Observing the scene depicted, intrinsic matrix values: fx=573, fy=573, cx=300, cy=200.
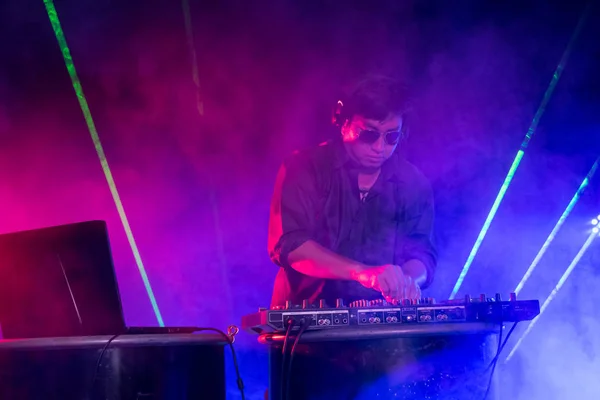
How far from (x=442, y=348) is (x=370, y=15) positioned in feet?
9.46

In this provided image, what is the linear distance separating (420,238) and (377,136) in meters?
0.56

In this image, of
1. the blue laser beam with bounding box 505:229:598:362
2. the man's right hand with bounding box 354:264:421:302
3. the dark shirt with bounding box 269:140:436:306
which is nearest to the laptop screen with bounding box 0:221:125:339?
the man's right hand with bounding box 354:264:421:302

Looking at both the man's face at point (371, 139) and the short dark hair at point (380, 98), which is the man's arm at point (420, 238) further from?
the short dark hair at point (380, 98)

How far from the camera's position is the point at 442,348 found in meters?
1.72

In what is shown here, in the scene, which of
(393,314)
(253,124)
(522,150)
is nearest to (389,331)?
(393,314)

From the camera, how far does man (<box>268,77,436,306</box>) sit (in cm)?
277

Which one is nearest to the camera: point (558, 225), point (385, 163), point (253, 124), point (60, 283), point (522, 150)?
point (60, 283)

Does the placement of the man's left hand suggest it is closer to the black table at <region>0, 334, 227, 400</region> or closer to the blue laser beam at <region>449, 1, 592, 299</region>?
the black table at <region>0, 334, 227, 400</region>

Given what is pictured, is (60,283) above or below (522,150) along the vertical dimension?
below

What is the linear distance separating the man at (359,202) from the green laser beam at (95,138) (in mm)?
1489

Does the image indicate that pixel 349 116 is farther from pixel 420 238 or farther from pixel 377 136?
pixel 420 238

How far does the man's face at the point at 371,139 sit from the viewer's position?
279cm

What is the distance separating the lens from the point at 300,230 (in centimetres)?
262

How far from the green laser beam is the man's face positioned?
181 cm
